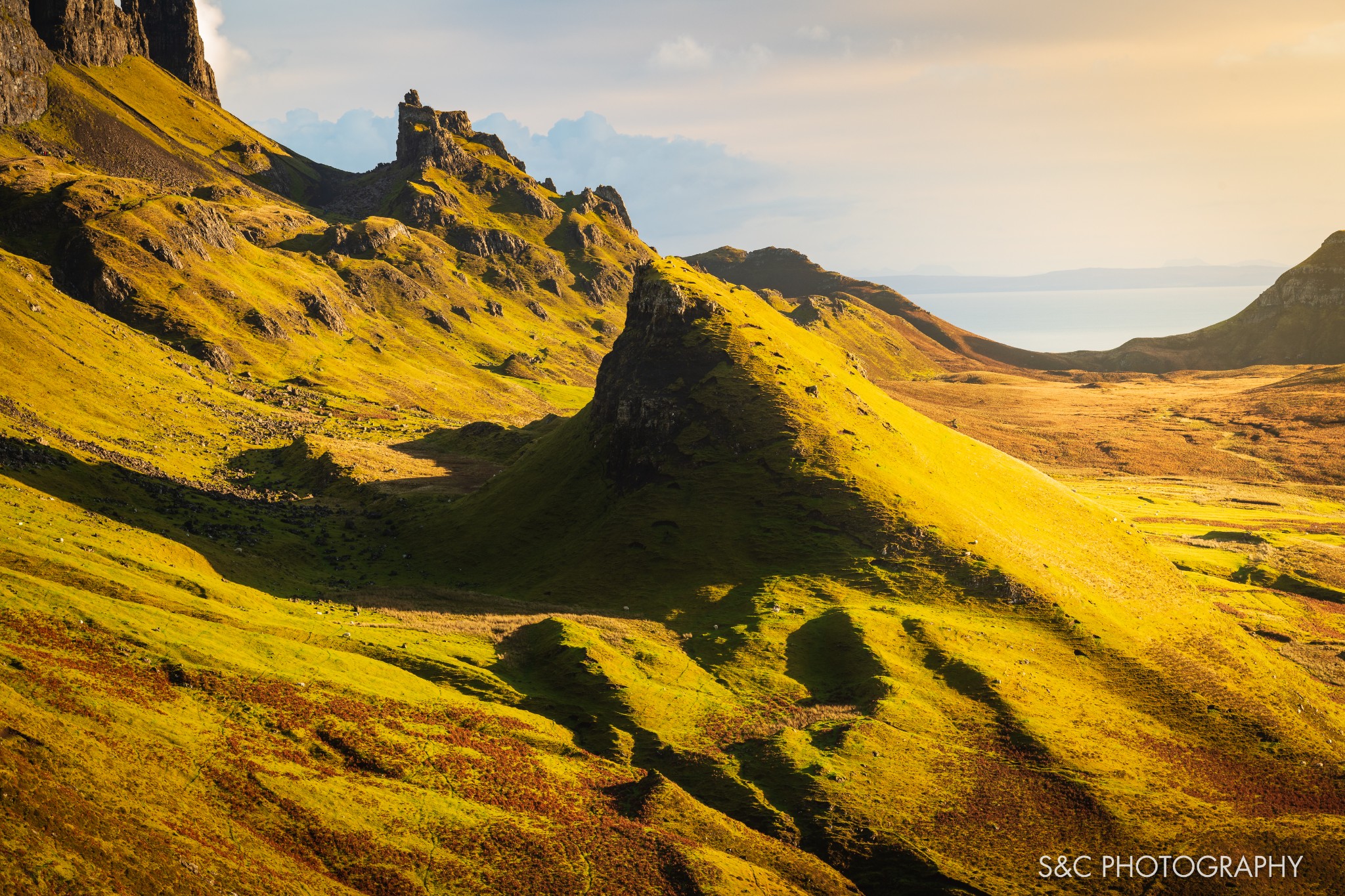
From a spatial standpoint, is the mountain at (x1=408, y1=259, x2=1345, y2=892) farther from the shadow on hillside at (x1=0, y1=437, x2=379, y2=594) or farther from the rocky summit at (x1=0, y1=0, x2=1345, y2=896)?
the shadow on hillside at (x1=0, y1=437, x2=379, y2=594)

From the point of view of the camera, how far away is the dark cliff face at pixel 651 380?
326 ft

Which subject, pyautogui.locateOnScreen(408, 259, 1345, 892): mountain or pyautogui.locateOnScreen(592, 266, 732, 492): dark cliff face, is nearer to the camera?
pyautogui.locateOnScreen(408, 259, 1345, 892): mountain

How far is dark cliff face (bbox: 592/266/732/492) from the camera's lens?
326 feet

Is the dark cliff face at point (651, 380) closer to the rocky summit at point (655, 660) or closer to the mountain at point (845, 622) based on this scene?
the mountain at point (845, 622)

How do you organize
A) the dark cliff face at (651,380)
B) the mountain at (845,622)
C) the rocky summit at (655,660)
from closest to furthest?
the rocky summit at (655,660) < the mountain at (845,622) < the dark cliff face at (651,380)

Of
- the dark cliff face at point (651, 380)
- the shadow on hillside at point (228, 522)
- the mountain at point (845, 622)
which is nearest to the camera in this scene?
the mountain at point (845, 622)

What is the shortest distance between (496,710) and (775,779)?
21.0 metres

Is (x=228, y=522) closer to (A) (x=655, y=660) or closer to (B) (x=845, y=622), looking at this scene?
(A) (x=655, y=660)

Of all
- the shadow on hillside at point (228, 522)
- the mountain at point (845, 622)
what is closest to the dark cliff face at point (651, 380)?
the mountain at point (845, 622)

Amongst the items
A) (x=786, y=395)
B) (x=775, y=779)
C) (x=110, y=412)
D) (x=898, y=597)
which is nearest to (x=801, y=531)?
(x=898, y=597)

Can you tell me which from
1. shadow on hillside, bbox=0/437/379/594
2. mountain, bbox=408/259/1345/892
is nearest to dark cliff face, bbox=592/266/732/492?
mountain, bbox=408/259/1345/892

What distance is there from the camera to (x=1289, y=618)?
9912cm

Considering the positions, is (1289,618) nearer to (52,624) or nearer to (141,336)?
(52,624)

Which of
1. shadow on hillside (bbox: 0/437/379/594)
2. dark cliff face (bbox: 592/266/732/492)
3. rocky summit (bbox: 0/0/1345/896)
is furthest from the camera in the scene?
dark cliff face (bbox: 592/266/732/492)
